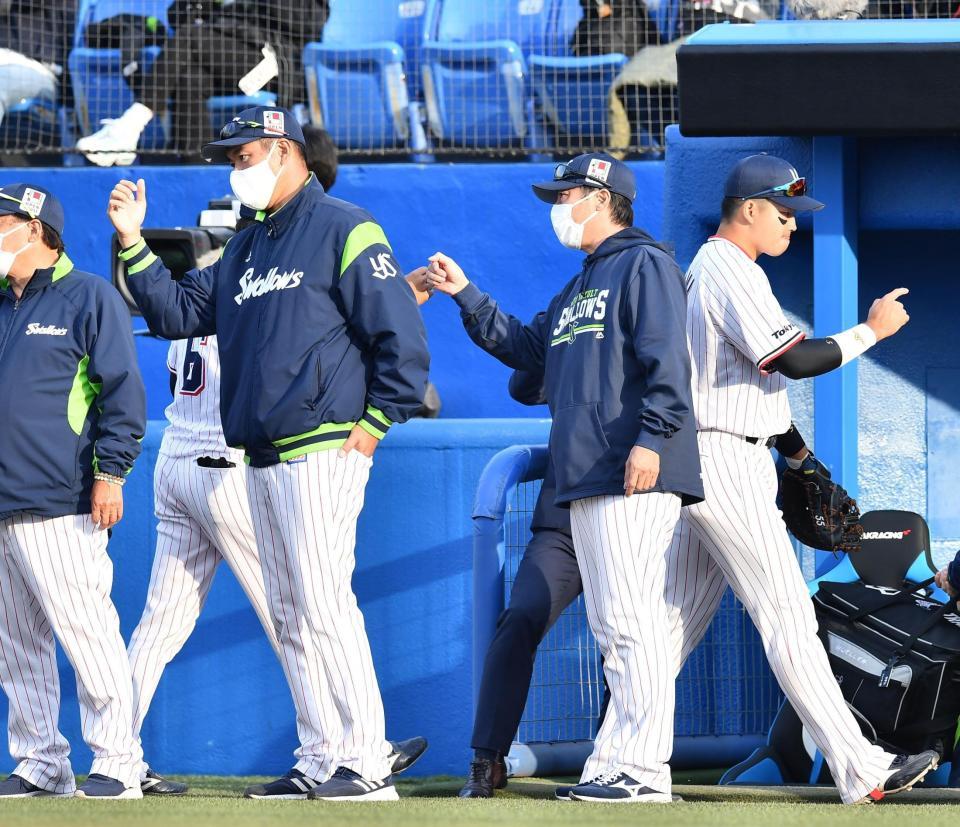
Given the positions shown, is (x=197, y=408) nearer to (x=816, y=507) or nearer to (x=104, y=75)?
(x=816, y=507)

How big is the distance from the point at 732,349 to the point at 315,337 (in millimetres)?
1148

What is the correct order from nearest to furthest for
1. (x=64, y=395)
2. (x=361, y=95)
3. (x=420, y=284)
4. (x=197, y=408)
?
(x=64, y=395) < (x=420, y=284) < (x=197, y=408) < (x=361, y=95)

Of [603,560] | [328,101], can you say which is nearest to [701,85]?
[603,560]

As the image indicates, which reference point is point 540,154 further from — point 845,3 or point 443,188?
point 845,3

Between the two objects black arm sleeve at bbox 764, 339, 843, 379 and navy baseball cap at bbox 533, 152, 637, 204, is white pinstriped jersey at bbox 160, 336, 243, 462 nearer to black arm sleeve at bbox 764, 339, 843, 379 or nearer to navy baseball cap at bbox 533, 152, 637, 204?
navy baseball cap at bbox 533, 152, 637, 204

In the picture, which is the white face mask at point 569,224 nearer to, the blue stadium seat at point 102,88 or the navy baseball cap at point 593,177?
the navy baseball cap at point 593,177

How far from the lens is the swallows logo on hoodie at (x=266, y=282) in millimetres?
4535

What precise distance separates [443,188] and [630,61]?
3.89 ft

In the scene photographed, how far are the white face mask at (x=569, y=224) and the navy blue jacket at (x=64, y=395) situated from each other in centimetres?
130

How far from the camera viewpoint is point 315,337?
14.8 ft

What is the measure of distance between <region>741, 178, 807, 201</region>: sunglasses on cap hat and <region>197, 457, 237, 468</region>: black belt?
1762 mm

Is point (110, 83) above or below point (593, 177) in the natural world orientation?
above

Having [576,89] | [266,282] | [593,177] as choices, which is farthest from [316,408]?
[576,89]

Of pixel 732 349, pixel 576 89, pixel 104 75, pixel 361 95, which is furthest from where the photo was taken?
pixel 104 75
